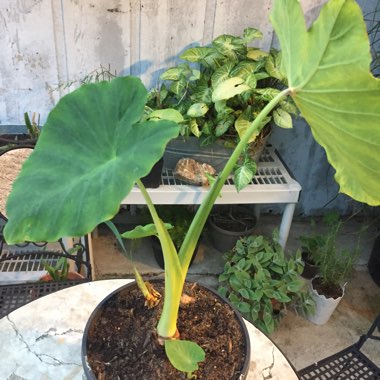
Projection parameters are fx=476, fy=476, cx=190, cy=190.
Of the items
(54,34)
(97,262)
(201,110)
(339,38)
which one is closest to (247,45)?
(201,110)

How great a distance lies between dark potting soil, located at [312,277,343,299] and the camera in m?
1.83

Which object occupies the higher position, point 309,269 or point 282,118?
point 282,118

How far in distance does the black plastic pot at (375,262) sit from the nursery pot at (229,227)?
54 centimetres

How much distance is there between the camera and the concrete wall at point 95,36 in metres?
1.65

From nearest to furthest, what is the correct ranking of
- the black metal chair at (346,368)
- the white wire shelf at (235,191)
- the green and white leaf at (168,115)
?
1. the black metal chair at (346,368)
2. the green and white leaf at (168,115)
3. the white wire shelf at (235,191)

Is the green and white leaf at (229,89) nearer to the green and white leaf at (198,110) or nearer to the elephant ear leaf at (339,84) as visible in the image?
the green and white leaf at (198,110)

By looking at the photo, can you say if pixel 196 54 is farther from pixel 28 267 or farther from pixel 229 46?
pixel 28 267

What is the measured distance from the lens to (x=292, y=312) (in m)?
1.95

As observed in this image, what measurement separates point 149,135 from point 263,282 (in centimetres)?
123

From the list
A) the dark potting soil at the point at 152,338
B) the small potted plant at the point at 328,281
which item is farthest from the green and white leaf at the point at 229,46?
the dark potting soil at the point at 152,338

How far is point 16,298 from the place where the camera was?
1.26 m

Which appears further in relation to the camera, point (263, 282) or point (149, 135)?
point (263, 282)

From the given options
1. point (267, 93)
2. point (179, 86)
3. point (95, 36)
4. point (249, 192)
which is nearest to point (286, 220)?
point (249, 192)

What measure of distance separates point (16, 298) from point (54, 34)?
933 millimetres
